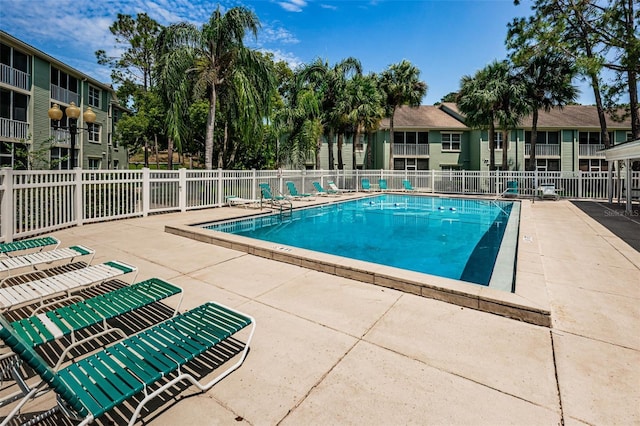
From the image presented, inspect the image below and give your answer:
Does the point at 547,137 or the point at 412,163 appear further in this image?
the point at 412,163

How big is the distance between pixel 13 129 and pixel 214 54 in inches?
535

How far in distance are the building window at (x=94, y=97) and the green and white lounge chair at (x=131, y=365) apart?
30.0m

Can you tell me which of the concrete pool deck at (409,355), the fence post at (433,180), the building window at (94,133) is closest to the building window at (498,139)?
the fence post at (433,180)

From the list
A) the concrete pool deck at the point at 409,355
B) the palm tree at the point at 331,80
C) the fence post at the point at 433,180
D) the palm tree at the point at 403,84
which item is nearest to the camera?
the concrete pool deck at the point at 409,355

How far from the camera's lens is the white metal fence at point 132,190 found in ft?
23.6

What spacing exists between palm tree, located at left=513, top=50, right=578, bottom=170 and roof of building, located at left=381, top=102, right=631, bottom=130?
6.47 meters

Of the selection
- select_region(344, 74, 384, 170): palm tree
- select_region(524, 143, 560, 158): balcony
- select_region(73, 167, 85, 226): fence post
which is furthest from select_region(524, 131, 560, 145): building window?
select_region(73, 167, 85, 226): fence post

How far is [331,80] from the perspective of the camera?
25.7 metres

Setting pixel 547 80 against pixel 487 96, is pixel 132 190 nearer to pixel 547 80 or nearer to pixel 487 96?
pixel 487 96

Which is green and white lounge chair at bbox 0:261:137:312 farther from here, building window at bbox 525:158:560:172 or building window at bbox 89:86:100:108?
building window at bbox 525:158:560:172

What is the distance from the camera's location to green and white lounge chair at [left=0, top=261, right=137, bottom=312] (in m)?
3.17

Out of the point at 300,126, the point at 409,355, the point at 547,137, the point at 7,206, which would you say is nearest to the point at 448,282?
the point at 409,355

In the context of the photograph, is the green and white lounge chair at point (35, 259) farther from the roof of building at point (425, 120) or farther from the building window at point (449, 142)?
the building window at point (449, 142)

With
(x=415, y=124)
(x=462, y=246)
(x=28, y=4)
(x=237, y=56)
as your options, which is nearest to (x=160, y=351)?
(x=462, y=246)
